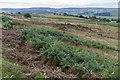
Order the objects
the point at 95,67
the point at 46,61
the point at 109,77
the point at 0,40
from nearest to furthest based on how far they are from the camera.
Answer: the point at 109,77 < the point at 95,67 < the point at 46,61 < the point at 0,40

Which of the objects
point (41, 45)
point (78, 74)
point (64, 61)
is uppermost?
point (41, 45)

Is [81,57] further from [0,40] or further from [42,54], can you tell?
[0,40]

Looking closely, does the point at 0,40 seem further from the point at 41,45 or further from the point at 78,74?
the point at 78,74

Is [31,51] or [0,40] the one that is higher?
[0,40]

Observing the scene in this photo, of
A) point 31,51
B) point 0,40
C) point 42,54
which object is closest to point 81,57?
point 42,54

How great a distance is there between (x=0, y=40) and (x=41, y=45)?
360cm

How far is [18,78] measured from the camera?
16.3 ft

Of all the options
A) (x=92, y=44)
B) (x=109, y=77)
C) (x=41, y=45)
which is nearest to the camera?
(x=109, y=77)

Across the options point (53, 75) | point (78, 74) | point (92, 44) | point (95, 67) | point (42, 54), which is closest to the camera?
point (53, 75)

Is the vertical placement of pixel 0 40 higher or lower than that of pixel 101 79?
higher

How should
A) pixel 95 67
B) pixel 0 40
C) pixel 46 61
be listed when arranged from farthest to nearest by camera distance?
pixel 0 40, pixel 46 61, pixel 95 67

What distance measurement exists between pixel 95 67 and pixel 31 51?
17.2ft

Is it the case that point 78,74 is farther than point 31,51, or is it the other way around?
point 31,51

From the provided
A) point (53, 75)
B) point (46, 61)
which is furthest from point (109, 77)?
point (46, 61)
